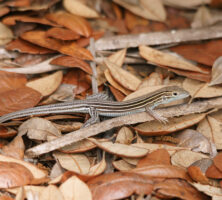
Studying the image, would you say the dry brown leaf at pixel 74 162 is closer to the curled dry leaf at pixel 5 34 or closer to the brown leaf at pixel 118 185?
the brown leaf at pixel 118 185

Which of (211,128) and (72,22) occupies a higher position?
(72,22)

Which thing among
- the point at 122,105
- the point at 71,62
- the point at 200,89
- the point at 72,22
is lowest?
the point at 122,105

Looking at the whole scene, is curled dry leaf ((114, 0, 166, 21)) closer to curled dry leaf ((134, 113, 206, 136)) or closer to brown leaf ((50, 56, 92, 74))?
brown leaf ((50, 56, 92, 74))

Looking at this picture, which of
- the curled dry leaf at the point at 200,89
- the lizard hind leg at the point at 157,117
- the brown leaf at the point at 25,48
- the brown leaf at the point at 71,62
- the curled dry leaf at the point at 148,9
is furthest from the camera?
the curled dry leaf at the point at 148,9

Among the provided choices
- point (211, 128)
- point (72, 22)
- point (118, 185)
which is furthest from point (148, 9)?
point (118, 185)

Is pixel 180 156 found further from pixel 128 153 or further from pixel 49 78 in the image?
pixel 49 78

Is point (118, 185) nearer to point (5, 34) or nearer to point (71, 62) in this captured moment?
point (71, 62)

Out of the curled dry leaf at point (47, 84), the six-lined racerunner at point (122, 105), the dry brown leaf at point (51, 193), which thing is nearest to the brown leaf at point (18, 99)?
the curled dry leaf at point (47, 84)

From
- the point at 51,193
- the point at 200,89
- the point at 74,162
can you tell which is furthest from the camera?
the point at 200,89
